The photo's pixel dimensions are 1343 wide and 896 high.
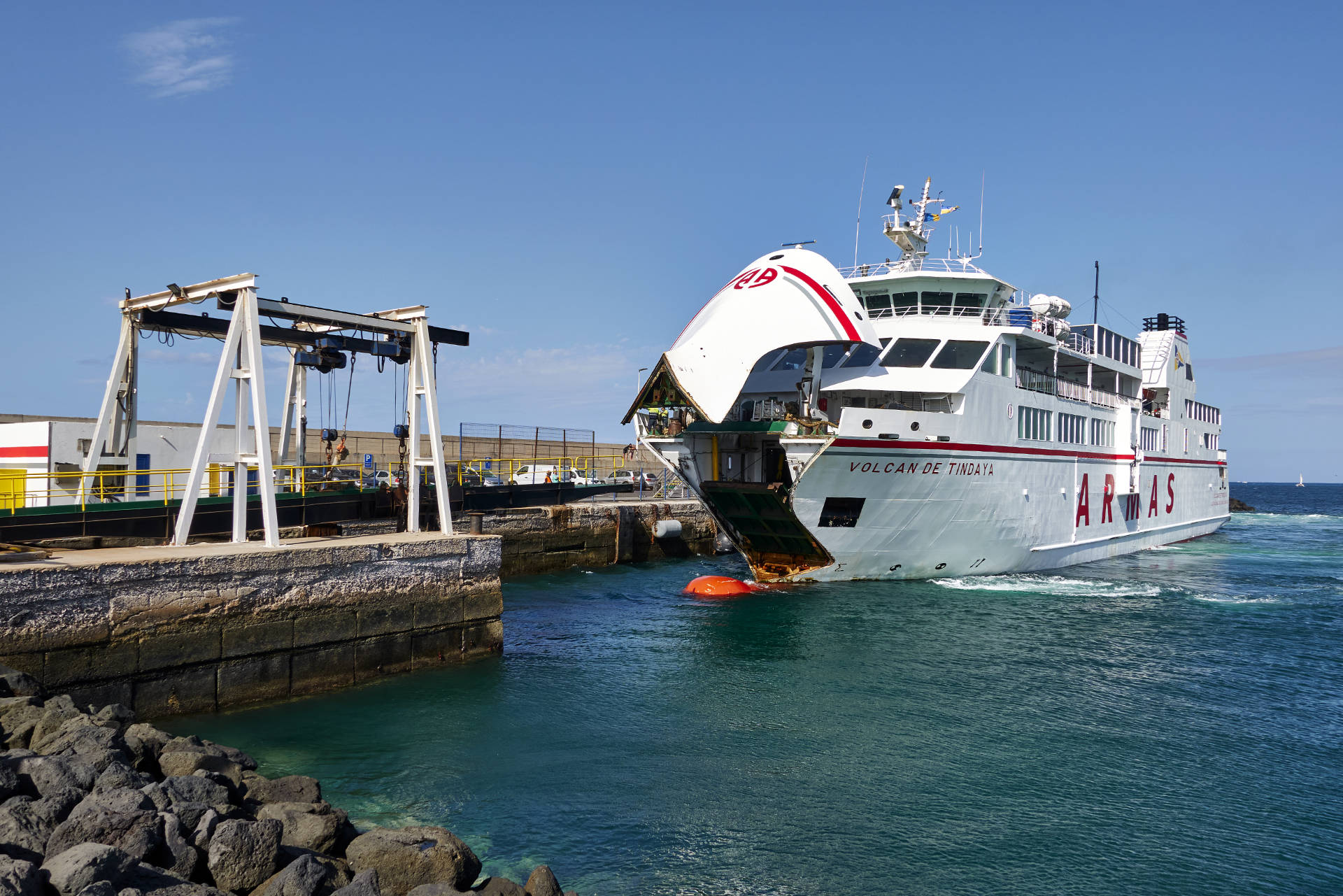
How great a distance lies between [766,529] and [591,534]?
799 cm

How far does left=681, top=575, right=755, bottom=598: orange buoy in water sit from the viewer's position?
84.2 ft

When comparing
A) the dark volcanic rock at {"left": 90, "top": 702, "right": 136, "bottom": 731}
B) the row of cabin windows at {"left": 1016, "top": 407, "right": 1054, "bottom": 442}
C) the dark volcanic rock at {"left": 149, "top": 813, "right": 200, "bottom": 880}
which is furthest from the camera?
the row of cabin windows at {"left": 1016, "top": 407, "right": 1054, "bottom": 442}

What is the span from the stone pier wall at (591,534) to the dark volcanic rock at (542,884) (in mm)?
17783

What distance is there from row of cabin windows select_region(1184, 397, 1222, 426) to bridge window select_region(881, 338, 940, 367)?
28000mm

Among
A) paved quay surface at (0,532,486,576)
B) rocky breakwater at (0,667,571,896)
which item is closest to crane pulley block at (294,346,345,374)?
paved quay surface at (0,532,486,576)

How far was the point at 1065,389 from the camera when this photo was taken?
1276 inches

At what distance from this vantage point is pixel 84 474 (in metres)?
15.8

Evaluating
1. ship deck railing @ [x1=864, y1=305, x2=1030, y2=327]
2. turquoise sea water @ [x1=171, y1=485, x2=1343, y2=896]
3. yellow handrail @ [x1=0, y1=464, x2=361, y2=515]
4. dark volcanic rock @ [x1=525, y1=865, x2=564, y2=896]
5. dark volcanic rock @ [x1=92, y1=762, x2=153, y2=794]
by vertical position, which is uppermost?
ship deck railing @ [x1=864, y1=305, x2=1030, y2=327]

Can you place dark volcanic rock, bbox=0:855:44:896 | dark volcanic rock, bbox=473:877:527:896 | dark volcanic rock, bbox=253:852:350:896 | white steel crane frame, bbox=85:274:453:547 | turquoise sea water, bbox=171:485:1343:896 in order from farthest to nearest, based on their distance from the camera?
white steel crane frame, bbox=85:274:453:547
turquoise sea water, bbox=171:485:1343:896
dark volcanic rock, bbox=473:877:527:896
dark volcanic rock, bbox=253:852:350:896
dark volcanic rock, bbox=0:855:44:896

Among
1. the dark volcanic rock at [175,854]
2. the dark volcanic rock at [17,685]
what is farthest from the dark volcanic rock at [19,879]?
the dark volcanic rock at [17,685]

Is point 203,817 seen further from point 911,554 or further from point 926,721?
point 911,554

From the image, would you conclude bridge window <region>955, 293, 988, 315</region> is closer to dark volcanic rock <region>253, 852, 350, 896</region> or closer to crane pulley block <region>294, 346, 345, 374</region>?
crane pulley block <region>294, 346, 345, 374</region>

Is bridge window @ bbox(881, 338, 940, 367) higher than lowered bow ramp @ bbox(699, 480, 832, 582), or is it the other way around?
bridge window @ bbox(881, 338, 940, 367)

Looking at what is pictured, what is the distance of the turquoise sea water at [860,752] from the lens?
9.35m
